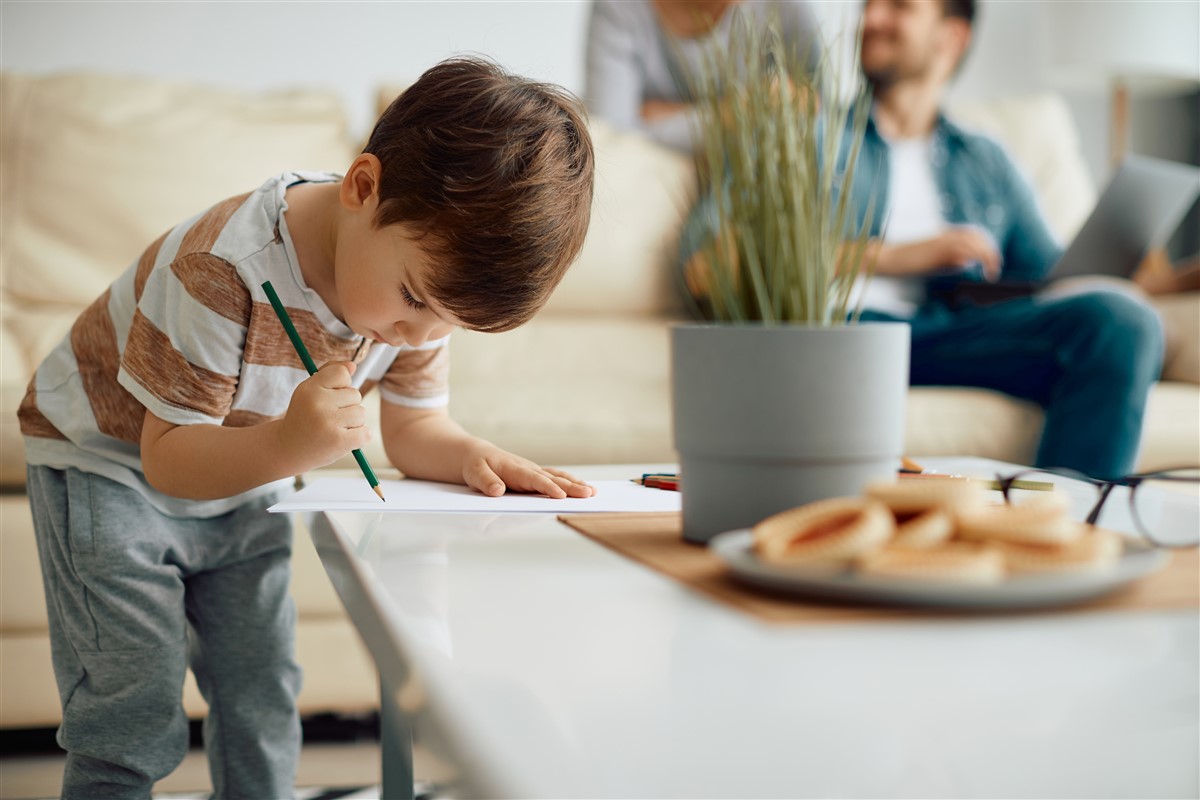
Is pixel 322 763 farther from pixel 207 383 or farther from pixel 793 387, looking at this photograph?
Result: pixel 793 387

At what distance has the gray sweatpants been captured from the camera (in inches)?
38.5

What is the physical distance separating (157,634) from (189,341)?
0.94 feet

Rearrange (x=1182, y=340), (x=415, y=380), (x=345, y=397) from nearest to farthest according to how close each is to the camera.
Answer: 1. (x=345, y=397)
2. (x=415, y=380)
3. (x=1182, y=340)

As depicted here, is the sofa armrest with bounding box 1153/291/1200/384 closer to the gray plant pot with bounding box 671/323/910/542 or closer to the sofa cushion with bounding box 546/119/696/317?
the sofa cushion with bounding box 546/119/696/317

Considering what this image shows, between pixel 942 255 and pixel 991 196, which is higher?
pixel 991 196

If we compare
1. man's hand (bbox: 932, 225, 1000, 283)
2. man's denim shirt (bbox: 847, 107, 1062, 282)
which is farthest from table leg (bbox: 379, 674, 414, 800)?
man's denim shirt (bbox: 847, 107, 1062, 282)

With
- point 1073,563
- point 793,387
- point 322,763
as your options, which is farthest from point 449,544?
point 322,763

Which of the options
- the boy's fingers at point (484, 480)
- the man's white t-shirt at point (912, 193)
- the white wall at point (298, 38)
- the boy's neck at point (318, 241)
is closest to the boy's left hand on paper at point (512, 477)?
the boy's fingers at point (484, 480)

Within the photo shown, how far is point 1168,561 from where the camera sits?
20.2 inches

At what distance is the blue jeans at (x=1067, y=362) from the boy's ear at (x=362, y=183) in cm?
119

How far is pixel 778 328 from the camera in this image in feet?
1.72

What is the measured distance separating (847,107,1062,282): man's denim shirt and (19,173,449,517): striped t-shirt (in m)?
1.56

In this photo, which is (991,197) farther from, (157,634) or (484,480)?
(157,634)

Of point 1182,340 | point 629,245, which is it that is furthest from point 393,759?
point 1182,340
